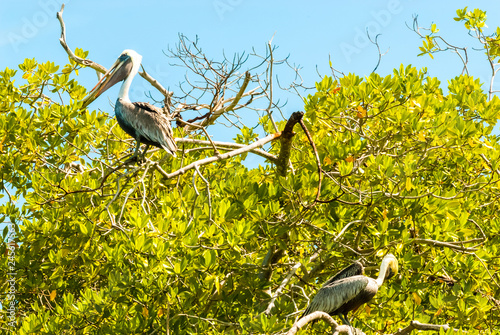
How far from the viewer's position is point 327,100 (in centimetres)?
622

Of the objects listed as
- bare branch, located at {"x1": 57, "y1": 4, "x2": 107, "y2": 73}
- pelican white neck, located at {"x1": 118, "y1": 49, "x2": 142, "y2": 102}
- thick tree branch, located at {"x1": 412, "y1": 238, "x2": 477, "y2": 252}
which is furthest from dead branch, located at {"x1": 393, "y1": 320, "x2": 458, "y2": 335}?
bare branch, located at {"x1": 57, "y1": 4, "x2": 107, "y2": 73}

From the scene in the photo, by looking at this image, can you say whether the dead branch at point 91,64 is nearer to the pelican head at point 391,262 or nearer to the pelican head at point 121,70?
the pelican head at point 121,70

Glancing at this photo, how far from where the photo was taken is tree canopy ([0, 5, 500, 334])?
5.43 metres

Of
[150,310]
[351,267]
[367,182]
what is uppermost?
[367,182]

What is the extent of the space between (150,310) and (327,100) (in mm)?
2821

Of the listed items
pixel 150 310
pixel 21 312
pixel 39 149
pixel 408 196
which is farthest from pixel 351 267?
pixel 21 312

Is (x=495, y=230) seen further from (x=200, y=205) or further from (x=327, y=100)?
(x=200, y=205)

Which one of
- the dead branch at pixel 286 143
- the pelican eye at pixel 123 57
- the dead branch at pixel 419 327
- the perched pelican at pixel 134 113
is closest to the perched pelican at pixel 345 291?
the dead branch at pixel 419 327

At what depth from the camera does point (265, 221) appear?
5.55m

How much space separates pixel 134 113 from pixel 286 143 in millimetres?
1681

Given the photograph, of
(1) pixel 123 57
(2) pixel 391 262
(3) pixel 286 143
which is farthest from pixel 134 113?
(2) pixel 391 262

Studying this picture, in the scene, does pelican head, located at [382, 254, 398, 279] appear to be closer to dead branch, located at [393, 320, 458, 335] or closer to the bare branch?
dead branch, located at [393, 320, 458, 335]

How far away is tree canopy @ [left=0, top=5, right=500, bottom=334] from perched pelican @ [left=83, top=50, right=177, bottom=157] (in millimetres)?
365

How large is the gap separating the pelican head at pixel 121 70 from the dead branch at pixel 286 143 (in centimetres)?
214
